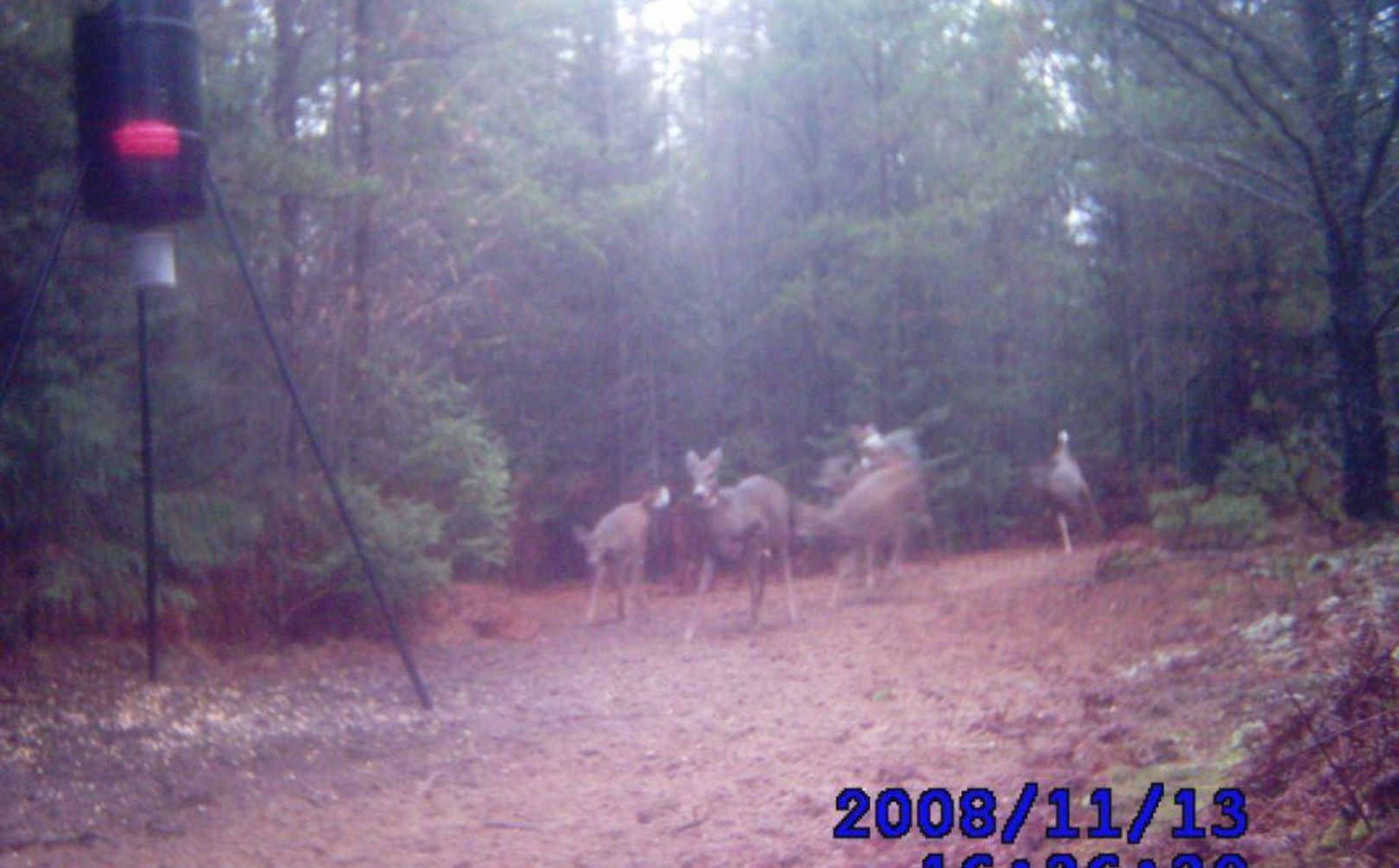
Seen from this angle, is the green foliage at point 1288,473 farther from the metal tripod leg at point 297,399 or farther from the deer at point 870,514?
the metal tripod leg at point 297,399

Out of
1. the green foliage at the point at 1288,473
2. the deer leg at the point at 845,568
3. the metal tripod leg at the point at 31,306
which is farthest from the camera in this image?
the deer leg at the point at 845,568

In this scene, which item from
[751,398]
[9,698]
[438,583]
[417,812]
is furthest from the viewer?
[751,398]

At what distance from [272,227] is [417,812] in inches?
247

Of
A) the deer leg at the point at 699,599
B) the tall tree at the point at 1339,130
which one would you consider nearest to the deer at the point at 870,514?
the deer leg at the point at 699,599

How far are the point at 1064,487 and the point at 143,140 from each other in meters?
13.1

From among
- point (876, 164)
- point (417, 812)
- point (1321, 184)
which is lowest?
point (417, 812)

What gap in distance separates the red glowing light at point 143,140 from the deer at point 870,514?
9.24 m

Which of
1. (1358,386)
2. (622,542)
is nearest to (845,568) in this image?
(622,542)

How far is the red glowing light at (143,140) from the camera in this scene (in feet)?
27.2

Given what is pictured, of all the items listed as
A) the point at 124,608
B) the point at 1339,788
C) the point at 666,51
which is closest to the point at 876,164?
the point at 666,51

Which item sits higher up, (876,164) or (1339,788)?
(876,164)

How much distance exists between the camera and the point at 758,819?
21.2ft

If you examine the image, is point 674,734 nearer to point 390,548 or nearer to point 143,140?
point 390,548

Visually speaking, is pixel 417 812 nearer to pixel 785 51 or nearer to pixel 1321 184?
pixel 1321 184
